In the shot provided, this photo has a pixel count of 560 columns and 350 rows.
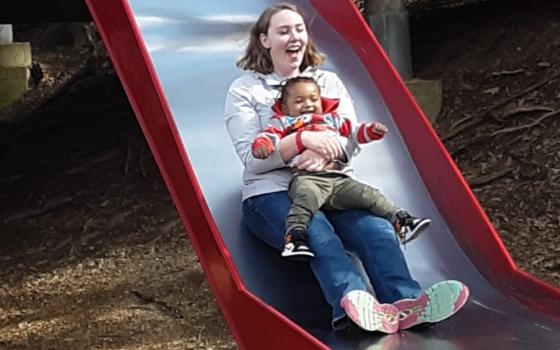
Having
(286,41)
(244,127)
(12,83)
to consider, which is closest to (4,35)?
(12,83)

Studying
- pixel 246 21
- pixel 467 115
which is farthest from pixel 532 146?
pixel 246 21

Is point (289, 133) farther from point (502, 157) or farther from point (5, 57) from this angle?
point (5, 57)

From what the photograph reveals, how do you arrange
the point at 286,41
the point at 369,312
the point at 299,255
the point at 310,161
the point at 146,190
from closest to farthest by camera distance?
the point at 369,312, the point at 299,255, the point at 310,161, the point at 286,41, the point at 146,190

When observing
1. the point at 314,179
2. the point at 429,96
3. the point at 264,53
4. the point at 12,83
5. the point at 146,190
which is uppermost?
the point at 264,53

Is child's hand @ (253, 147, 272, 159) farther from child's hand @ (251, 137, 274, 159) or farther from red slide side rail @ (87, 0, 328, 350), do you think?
red slide side rail @ (87, 0, 328, 350)

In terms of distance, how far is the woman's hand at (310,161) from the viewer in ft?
9.12

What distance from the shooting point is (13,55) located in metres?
7.07

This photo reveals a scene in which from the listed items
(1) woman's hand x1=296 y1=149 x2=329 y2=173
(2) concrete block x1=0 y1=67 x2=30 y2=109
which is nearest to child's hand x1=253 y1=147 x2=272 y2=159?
(1) woman's hand x1=296 y1=149 x2=329 y2=173

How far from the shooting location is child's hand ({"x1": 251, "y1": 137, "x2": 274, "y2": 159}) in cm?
270

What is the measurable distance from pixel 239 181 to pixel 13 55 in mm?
4647

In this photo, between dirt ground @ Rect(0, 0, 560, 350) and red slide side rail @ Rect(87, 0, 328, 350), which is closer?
red slide side rail @ Rect(87, 0, 328, 350)

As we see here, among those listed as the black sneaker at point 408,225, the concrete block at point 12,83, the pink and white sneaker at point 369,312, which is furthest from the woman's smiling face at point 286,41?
the concrete block at point 12,83

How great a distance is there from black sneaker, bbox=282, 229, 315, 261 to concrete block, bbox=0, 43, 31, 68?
508 cm

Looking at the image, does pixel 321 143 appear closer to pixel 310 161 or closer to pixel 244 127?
pixel 310 161
